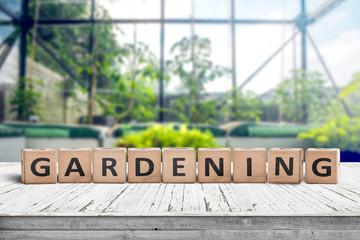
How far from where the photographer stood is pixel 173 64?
3.80 metres

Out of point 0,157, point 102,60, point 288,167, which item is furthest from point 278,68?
point 0,157

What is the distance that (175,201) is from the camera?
2.91 feet

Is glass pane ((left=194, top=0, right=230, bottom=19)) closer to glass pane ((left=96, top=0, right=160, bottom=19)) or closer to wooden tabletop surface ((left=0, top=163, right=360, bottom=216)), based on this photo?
glass pane ((left=96, top=0, right=160, bottom=19))

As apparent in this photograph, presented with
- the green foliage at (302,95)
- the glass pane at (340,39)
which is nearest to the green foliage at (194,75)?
the green foliage at (302,95)

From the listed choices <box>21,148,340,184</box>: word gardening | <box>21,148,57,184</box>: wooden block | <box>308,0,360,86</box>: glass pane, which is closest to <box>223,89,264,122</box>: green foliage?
<box>308,0,360,86</box>: glass pane

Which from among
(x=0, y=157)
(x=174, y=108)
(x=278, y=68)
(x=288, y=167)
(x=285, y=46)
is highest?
(x=285, y=46)

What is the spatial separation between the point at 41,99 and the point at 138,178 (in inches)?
124

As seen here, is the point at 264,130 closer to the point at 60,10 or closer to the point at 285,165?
the point at 285,165

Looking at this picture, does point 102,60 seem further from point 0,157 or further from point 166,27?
point 0,157

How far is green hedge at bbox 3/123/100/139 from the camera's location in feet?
10.9

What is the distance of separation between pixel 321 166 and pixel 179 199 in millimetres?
663

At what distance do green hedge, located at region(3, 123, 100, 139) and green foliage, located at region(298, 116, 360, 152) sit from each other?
8.13 feet

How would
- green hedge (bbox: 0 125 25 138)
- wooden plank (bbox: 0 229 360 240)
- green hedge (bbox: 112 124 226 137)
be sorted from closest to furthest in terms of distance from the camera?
wooden plank (bbox: 0 229 360 240), green hedge (bbox: 0 125 25 138), green hedge (bbox: 112 124 226 137)

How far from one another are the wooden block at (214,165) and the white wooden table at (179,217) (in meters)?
0.24
